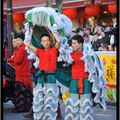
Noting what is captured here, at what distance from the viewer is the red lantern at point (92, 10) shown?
12.1 m

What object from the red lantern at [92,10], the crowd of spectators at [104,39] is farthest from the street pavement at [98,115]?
the red lantern at [92,10]

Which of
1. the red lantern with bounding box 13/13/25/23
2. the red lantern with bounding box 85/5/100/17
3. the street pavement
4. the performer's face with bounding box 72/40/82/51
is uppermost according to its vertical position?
the red lantern with bounding box 85/5/100/17

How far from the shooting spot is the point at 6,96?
7.32 meters

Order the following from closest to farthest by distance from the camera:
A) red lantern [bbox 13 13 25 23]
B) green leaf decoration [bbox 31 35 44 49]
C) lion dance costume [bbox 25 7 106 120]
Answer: lion dance costume [bbox 25 7 106 120], green leaf decoration [bbox 31 35 44 49], red lantern [bbox 13 13 25 23]

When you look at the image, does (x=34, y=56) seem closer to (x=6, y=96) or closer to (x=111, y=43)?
(x=6, y=96)

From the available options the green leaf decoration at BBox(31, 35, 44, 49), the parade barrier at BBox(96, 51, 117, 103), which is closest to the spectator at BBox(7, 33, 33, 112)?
the green leaf decoration at BBox(31, 35, 44, 49)

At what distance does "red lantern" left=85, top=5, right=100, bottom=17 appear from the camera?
39.6 feet

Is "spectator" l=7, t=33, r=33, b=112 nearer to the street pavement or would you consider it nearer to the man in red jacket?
the man in red jacket


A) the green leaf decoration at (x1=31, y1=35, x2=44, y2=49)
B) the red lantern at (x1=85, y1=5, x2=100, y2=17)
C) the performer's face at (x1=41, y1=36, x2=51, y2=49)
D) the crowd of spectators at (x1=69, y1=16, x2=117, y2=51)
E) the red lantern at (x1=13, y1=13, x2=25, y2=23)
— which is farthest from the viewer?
the red lantern at (x1=85, y1=5, x2=100, y2=17)

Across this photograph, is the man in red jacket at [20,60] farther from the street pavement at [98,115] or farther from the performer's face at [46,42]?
the performer's face at [46,42]

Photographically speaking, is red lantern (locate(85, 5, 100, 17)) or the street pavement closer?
the street pavement

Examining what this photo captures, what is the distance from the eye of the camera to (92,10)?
12.1m

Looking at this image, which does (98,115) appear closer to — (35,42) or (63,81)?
(63,81)

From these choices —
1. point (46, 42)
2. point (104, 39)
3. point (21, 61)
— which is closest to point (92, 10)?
point (104, 39)
